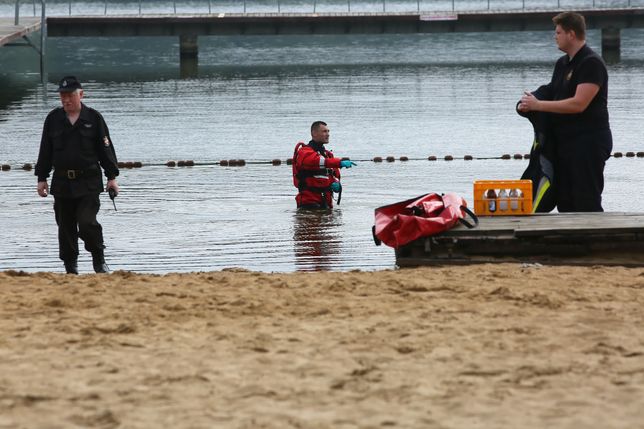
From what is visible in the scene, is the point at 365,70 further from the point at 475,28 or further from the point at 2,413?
the point at 2,413

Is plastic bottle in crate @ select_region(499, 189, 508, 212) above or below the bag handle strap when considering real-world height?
above

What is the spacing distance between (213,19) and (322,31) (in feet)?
15.9

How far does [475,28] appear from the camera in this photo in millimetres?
63406

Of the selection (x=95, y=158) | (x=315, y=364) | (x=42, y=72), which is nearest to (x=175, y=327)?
(x=315, y=364)

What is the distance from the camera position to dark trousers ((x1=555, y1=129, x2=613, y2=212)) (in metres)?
10.9

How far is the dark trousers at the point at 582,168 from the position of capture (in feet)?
35.6

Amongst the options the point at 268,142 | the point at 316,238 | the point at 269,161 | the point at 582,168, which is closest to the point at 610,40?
the point at 268,142

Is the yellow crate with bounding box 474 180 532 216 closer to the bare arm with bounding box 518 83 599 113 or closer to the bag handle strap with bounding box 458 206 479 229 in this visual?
the bag handle strap with bounding box 458 206 479 229

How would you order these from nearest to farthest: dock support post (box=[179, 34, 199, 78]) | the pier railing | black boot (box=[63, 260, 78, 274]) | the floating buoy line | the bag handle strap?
the bag handle strap
black boot (box=[63, 260, 78, 274])
the floating buoy line
dock support post (box=[179, 34, 199, 78])
the pier railing

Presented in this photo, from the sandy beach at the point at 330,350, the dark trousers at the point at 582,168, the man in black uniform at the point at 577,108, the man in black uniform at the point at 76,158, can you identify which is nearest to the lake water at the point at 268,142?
the man in black uniform at the point at 76,158

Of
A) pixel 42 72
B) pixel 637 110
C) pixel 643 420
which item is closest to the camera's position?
pixel 643 420

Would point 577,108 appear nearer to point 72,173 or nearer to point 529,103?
point 529,103

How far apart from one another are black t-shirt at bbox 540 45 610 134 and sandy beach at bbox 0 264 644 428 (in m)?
1.23

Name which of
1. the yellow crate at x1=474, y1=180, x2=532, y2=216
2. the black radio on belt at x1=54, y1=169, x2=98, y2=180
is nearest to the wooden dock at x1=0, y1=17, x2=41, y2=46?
the black radio on belt at x1=54, y1=169, x2=98, y2=180
